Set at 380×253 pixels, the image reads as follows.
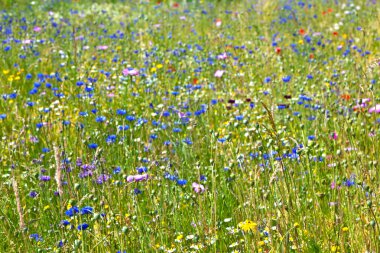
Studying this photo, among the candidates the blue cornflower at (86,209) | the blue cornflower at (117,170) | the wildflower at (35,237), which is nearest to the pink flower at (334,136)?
the blue cornflower at (117,170)

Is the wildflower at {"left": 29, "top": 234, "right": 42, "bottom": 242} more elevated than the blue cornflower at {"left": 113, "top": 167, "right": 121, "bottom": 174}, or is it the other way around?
the blue cornflower at {"left": 113, "top": 167, "right": 121, "bottom": 174}

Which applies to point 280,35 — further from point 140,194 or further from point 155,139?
point 140,194

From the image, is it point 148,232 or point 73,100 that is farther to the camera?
point 73,100

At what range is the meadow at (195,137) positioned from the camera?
220 cm

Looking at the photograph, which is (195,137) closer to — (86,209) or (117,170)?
(117,170)

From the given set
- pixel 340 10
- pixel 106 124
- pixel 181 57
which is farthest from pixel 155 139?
pixel 340 10

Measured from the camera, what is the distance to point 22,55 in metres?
5.00

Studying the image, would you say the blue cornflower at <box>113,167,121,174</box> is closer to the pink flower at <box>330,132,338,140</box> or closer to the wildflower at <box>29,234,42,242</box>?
the wildflower at <box>29,234,42,242</box>

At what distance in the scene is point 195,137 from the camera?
10.3 ft

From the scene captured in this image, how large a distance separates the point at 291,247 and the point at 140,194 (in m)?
0.85

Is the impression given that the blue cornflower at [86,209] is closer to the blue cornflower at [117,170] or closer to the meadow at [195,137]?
the meadow at [195,137]

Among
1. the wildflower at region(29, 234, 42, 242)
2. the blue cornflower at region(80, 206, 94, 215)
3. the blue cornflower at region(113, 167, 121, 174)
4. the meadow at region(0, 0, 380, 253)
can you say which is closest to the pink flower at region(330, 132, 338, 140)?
the meadow at region(0, 0, 380, 253)

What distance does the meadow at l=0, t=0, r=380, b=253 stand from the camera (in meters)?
2.20

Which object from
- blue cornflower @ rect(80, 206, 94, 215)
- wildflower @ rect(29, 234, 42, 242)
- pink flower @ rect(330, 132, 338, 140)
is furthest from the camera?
pink flower @ rect(330, 132, 338, 140)
